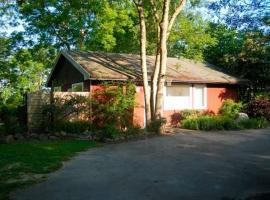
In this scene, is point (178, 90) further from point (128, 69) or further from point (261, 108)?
point (261, 108)

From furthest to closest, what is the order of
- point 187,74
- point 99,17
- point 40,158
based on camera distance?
point 99,17
point 187,74
point 40,158

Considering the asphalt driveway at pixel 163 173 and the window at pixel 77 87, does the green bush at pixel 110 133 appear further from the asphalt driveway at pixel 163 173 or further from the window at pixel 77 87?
the window at pixel 77 87

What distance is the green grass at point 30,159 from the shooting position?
9516 millimetres

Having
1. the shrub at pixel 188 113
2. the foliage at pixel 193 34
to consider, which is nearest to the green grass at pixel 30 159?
the shrub at pixel 188 113

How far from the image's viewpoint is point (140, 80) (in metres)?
23.0

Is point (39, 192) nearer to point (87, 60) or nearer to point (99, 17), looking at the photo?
point (87, 60)

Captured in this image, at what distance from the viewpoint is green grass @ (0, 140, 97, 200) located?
9.52 m

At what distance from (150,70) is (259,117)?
704cm

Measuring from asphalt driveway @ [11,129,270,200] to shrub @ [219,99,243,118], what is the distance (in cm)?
1005

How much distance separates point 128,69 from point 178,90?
11.2 ft

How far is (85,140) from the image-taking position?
1739 centimetres

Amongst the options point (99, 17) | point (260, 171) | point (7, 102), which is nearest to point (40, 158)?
point (260, 171)

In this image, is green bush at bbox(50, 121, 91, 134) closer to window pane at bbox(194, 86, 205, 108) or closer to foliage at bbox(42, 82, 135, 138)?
foliage at bbox(42, 82, 135, 138)

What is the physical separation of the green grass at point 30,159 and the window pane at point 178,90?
955 centimetres
